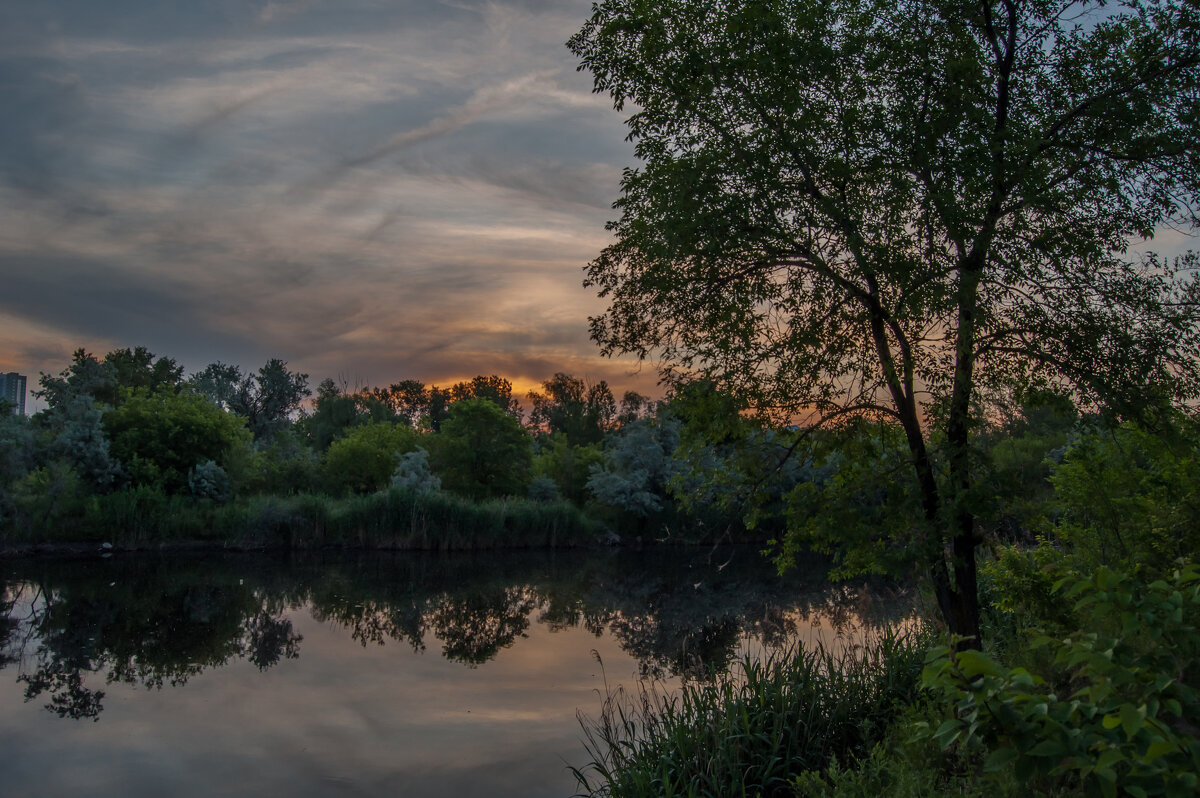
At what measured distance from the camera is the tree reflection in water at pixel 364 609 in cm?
1384

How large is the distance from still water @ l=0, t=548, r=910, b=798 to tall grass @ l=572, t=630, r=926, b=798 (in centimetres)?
137

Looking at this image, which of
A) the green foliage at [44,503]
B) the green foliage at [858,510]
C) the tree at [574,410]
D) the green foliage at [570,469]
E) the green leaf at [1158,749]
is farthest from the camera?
the tree at [574,410]

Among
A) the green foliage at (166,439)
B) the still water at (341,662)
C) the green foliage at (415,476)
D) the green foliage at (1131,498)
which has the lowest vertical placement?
the still water at (341,662)

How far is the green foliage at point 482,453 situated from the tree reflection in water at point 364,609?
29.5 feet

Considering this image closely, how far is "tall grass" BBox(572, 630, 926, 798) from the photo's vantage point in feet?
21.9

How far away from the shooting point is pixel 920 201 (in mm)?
7965

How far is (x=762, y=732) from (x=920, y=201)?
5.30 metres

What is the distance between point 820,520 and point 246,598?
53.0 feet

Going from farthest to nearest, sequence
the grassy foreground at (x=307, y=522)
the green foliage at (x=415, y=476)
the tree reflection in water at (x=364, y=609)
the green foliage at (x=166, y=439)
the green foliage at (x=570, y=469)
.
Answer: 1. the green foliage at (x=570, y=469)
2. the green foliage at (x=415, y=476)
3. the green foliage at (x=166, y=439)
4. the grassy foreground at (x=307, y=522)
5. the tree reflection in water at (x=364, y=609)

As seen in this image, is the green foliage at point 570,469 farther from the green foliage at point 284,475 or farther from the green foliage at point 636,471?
the green foliage at point 284,475

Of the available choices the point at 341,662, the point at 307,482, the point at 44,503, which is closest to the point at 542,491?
the point at 307,482

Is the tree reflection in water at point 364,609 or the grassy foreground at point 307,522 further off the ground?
the grassy foreground at point 307,522

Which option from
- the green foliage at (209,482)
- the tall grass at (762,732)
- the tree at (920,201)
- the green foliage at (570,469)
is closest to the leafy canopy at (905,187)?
the tree at (920,201)

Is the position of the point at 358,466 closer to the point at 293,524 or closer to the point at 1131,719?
the point at 293,524
